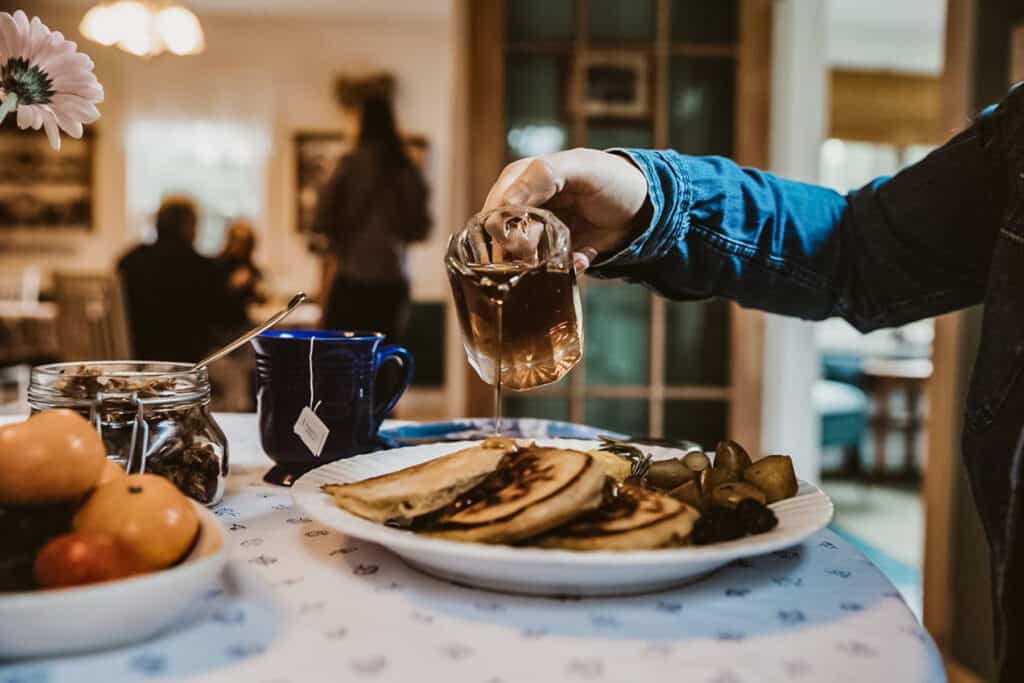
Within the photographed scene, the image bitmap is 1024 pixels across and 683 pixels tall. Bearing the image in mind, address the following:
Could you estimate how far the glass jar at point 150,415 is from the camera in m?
0.69

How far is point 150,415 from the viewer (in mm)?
705

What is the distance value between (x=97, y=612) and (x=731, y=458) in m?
0.48

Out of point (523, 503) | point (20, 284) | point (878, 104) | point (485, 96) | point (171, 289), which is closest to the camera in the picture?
A: point (523, 503)

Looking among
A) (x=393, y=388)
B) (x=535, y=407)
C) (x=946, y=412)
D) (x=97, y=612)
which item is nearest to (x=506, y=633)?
(x=97, y=612)

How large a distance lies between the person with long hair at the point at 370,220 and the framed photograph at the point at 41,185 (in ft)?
12.1

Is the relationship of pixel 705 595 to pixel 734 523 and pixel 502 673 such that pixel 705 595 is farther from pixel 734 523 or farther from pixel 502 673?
pixel 502 673

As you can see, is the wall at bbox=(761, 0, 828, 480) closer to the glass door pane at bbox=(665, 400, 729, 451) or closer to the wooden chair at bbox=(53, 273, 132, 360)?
the glass door pane at bbox=(665, 400, 729, 451)

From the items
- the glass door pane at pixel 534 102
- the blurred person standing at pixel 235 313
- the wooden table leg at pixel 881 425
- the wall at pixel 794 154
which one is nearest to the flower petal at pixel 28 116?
the glass door pane at pixel 534 102

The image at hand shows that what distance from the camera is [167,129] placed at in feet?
21.7

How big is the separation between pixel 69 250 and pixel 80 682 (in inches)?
Answer: 273

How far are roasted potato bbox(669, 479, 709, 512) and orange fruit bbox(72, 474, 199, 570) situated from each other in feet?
1.09

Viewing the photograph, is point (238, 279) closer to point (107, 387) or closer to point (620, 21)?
point (620, 21)

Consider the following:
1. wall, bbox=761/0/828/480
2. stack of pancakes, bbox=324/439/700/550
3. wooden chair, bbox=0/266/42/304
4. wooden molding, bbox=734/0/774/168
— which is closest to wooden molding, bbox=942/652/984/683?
wall, bbox=761/0/828/480

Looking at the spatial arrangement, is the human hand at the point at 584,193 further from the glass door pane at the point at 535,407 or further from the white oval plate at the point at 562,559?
the glass door pane at the point at 535,407
